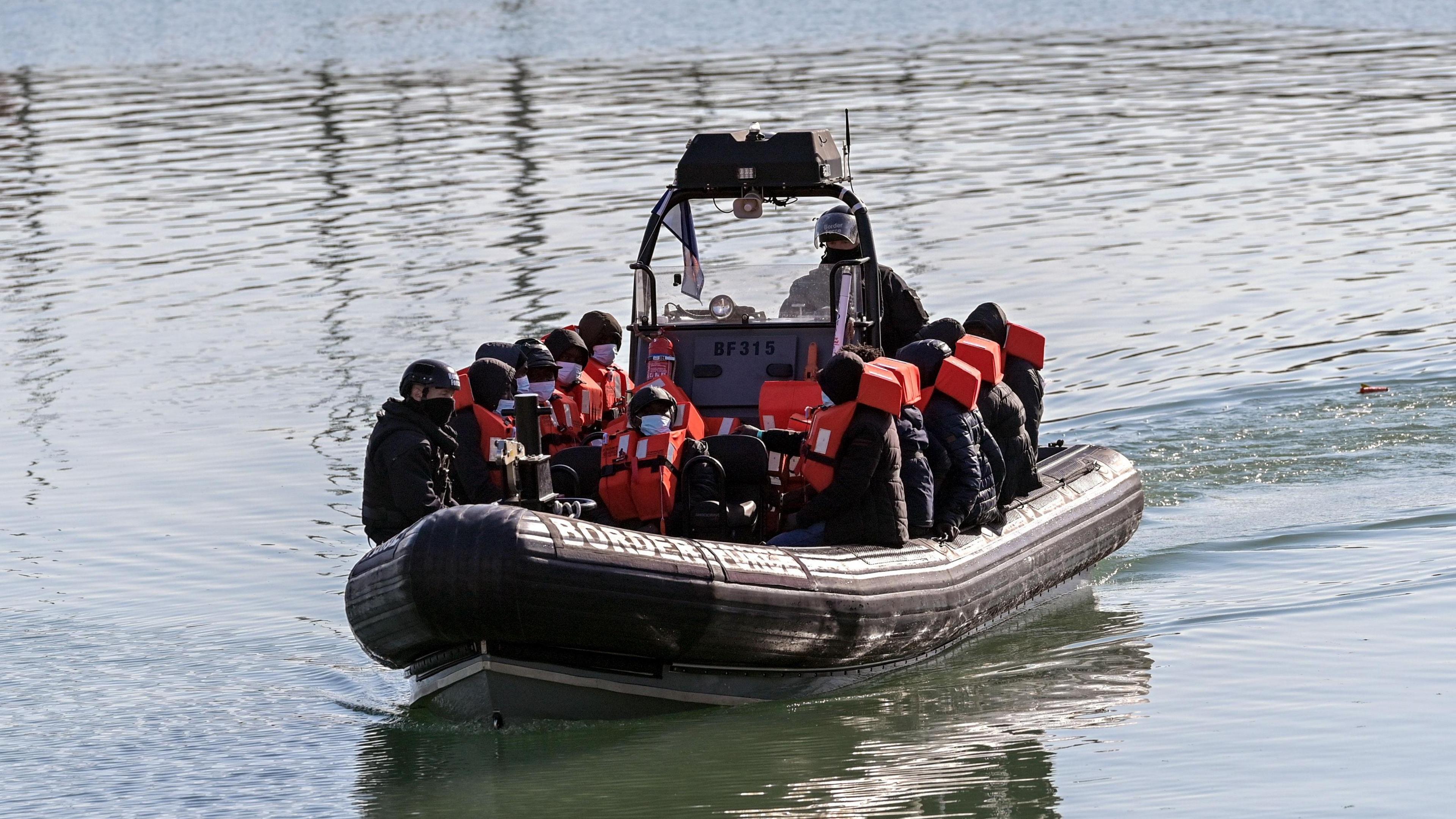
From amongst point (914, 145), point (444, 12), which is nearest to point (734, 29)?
point (444, 12)

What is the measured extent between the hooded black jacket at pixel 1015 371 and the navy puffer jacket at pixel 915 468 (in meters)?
1.39

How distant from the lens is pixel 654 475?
7566mm

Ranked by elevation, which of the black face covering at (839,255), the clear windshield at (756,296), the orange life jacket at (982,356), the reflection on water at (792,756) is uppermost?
the black face covering at (839,255)

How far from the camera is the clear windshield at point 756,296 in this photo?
30.6 ft

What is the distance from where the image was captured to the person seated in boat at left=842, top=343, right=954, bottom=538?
7.78 meters

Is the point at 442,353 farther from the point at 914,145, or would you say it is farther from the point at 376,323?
the point at 914,145

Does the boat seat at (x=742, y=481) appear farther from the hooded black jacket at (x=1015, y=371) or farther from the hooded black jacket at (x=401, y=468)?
the hooded black jacket at (x=1015, y=371)

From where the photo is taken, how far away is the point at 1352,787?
6375mm

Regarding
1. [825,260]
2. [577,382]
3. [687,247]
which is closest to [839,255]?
[825,260]

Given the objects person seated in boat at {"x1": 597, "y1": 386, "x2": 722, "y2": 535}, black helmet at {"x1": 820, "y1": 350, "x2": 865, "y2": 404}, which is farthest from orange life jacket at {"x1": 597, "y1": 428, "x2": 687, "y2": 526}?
black helmet at {"x1": 820, "y1": 350, "x2": 865, "y2": 404}

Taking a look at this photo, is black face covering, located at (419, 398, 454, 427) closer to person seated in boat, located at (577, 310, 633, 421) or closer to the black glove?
the black glove

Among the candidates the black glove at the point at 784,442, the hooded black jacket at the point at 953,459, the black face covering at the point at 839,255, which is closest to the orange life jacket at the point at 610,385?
the black face covering at the point at 839,255

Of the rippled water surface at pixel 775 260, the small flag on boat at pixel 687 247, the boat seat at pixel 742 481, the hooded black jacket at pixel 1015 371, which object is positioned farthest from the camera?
the small flag on boat at pixel 687 247

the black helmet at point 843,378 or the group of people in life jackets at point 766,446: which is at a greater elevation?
the black helmet at point 843,378
